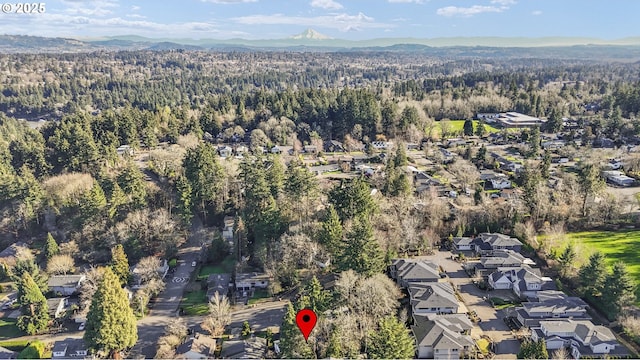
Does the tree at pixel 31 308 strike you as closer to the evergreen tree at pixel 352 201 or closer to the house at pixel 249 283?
the house at pixel 249 283

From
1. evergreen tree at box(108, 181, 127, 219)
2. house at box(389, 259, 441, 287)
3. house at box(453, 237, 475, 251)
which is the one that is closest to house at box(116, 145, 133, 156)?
evergreen tree at box(108, 181, 127, 219)

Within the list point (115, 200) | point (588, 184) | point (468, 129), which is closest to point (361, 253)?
point (115, 200)

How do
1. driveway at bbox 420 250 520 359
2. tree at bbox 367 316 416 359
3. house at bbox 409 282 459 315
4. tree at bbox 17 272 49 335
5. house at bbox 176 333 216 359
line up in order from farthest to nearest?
tree at bbox 17 272 49 335 → house at bbox 409 282 459 315 → driveway at bbox 420 250 520 359 → house at bbox 176 333 216 359 → tree at bbox 367 316 416 359

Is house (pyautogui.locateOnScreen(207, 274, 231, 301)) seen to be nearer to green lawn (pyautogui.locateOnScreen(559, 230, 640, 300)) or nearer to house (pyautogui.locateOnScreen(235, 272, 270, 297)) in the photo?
house (pyautogui.locateOnScreen(235, 272, 270, 297))

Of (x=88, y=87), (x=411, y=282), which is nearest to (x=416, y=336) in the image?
(x=411, y=282)

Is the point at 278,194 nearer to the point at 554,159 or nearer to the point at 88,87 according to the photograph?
the point at 554,159

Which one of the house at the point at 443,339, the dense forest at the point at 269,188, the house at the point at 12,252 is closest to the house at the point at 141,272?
the dense forest at the point at 269,188
